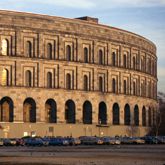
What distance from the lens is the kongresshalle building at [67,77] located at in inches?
4040

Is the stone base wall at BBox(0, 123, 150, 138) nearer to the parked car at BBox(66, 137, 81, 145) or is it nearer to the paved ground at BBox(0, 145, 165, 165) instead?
the parked car at BBox(66, 137, 81, 145)

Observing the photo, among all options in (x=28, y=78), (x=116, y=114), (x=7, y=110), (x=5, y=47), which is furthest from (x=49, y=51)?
(x=116, y=114)

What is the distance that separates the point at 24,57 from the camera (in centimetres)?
10362

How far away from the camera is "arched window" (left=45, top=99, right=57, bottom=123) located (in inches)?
4227

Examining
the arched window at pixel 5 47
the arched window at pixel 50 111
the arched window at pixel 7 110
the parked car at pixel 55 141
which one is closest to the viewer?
the parked car at pixel 55 141

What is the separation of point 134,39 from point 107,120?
1967 centimetres

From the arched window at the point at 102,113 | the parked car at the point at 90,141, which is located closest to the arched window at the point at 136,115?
the arched window at the point at 102,113

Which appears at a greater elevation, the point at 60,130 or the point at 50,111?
the point at 50,111

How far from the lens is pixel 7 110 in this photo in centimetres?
10375

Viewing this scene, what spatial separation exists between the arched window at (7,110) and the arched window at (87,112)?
53.4ft

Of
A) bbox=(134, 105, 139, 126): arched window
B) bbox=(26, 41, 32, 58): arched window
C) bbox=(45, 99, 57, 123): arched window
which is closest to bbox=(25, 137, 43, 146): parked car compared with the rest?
bbox=(45, 99, 57, 123): arched window

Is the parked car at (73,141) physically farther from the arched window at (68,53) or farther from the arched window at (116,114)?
the arched window at (116,114)

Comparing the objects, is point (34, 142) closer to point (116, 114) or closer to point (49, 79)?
point (49, 79)

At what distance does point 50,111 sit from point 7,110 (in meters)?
8.79
